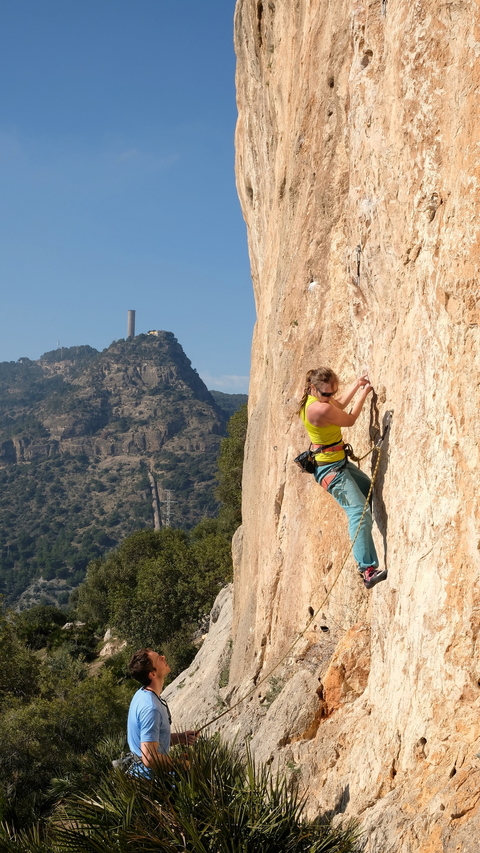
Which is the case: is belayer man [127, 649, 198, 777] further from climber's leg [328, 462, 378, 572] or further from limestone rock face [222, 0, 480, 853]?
climber's leg [328, 462, 378, 572]

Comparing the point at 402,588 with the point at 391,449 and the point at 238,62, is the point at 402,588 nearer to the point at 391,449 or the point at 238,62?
the point at 391,449

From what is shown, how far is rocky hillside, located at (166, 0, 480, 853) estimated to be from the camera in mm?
5273

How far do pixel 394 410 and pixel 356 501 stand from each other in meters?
1.00

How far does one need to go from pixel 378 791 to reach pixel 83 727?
1508cm

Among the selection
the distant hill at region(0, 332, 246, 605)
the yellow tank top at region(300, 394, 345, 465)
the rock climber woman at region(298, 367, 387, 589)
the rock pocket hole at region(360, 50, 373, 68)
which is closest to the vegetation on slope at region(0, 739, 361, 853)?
the rock climber woman at region(298, 367, 387, 589)

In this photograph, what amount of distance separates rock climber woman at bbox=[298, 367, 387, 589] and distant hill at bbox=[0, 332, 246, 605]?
9690cm

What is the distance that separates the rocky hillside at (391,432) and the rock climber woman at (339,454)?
0.16 meters

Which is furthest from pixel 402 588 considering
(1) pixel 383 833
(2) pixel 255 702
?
(2) pixel 255 702

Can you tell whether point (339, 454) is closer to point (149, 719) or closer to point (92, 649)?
point (149, 719)

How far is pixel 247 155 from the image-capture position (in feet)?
51.3

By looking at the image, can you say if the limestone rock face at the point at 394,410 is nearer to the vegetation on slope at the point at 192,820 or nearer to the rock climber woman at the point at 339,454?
the rock climber woman at the point at 339,454

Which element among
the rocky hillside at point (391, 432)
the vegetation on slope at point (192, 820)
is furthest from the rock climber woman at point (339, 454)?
the vegetation on slope at point (192, 820)

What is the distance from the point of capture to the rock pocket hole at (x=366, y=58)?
693 centimetres

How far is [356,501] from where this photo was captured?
687cm
